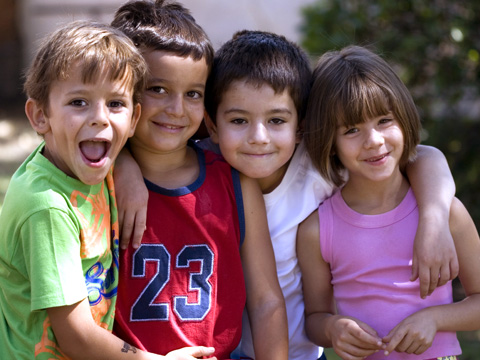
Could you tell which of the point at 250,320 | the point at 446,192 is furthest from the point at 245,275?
the point at 446,192

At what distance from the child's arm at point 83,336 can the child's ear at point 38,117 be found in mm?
554

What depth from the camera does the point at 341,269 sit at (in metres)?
2.61

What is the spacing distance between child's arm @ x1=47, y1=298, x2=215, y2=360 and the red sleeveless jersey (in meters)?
0.16

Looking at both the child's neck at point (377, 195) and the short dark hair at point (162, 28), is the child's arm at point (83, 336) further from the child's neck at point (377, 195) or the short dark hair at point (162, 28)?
the child's neck at point (377, 195)

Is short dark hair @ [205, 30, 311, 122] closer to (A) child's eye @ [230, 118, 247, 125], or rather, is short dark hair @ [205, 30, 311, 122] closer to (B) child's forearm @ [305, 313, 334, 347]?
(A) child's eye @ [230, 118, 247, 125]

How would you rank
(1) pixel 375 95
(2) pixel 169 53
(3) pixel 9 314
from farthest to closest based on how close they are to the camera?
(1) pixel 375 95, (2) pixel 169 53, (3) pixel 9 314

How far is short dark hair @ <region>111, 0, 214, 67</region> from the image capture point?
7.85ft

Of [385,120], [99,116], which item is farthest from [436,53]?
[99,116]

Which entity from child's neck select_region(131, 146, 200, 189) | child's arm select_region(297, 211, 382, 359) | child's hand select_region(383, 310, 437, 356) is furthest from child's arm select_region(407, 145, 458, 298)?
child's neck select_region(131, 146, 200, 189)

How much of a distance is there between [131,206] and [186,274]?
0.30 metres

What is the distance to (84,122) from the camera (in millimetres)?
2125

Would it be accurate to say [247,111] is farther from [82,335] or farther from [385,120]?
[82,335]

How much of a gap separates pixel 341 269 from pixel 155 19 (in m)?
1.14

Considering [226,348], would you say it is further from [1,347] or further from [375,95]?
[375,95]
